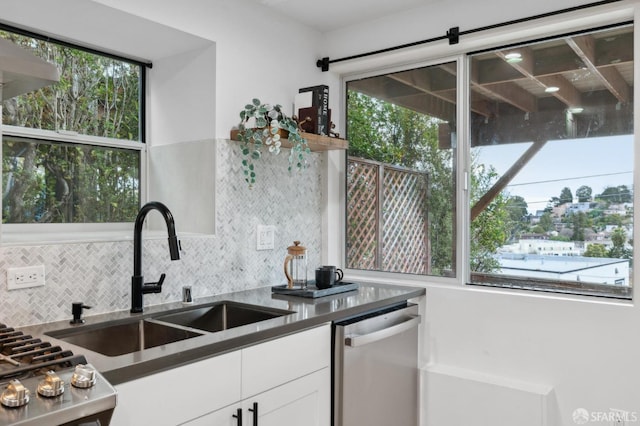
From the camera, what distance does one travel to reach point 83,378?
1062 millimetres

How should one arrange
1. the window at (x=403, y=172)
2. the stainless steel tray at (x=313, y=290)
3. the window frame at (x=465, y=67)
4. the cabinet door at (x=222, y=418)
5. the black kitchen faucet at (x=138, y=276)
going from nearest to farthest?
the cabinet door at (x=222, y=418), the black kitchen faucet at (x=138, y=276), the window frame at (x=465, y=67), the stainless steel tray at (x=313, y=290), the window at (x=403, y=172)

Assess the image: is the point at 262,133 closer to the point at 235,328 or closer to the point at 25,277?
the point at 235,328

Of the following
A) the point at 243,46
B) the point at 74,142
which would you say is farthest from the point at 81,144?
the point at 243,46

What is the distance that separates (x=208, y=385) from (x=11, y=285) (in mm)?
769

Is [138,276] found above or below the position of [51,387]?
above

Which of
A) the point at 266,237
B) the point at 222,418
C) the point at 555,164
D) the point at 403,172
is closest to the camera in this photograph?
the point at 222,418

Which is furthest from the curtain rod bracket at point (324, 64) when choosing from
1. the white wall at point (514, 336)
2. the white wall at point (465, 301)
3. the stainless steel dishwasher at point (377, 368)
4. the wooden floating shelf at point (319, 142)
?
the stainless steel dishwasher at point (377, 368)

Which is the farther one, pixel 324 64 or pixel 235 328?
pixel 324 64

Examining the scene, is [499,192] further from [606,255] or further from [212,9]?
[212,9]

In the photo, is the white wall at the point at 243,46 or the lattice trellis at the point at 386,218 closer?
the white wall at the point at 243,46

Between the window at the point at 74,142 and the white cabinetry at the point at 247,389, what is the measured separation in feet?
3.87

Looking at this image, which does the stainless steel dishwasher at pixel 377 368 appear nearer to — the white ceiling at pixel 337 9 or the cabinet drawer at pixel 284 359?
the cabinet drawer at pixel 284 359

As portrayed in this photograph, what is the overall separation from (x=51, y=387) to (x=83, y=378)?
7 cm

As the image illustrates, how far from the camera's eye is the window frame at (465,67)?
2.15 metres
